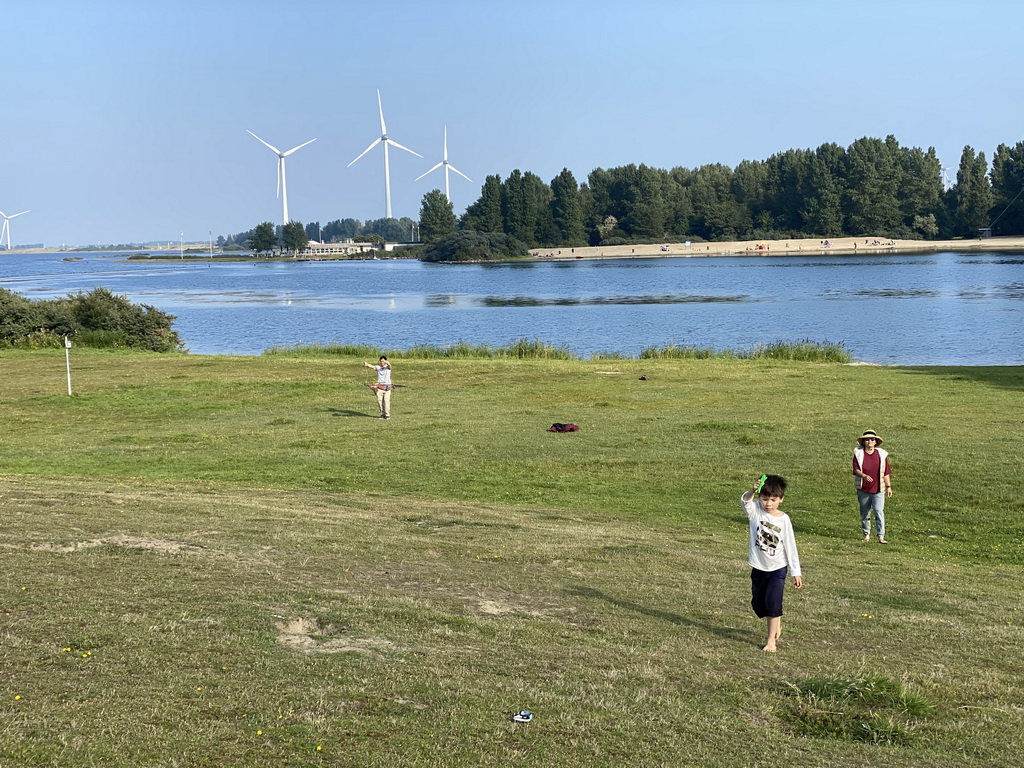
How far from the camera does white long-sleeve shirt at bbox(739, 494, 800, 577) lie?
10961 millimetres

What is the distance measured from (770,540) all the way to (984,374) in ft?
115

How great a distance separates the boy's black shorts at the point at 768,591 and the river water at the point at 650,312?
175ft

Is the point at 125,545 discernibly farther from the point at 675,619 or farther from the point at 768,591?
the point at 768,591

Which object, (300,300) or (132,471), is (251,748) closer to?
(132,471)

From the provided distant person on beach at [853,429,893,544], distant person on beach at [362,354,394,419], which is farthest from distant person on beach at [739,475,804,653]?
distant person on beach at [362,354,394,419]

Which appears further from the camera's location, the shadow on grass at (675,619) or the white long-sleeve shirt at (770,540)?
the shadow on grass at (675,619)

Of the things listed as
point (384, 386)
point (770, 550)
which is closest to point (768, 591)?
point (770, 550)

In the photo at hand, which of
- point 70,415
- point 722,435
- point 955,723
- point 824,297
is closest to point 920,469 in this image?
point 722,435

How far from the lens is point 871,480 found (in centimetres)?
1875

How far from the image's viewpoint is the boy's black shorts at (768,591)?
35.8 ft

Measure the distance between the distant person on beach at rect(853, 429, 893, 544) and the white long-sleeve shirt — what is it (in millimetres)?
8355

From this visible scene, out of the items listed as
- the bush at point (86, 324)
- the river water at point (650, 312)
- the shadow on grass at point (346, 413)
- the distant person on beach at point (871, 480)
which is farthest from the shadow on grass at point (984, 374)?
the bush at point (86, 324)

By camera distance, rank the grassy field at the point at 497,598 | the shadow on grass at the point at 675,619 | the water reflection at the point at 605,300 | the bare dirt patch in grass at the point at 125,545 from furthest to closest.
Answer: the water reflection at the point at 605,300, the bare dirt patch in grass at the point at 125,545, the shadow on grass at the point at 675,619, the grassy field at the point at 497,598

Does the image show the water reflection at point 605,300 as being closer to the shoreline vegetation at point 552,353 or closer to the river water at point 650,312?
the river water at point 650,312
